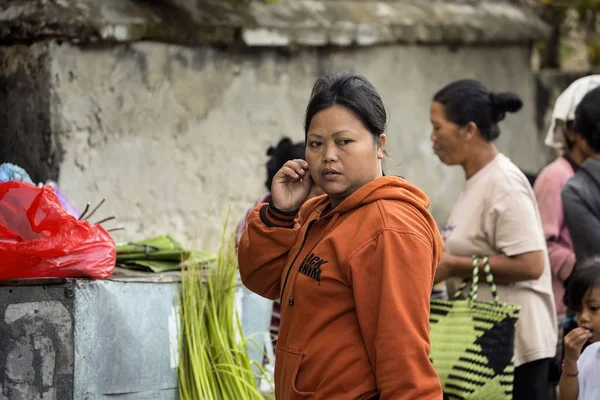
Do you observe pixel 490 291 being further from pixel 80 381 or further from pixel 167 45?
pixel 167 45

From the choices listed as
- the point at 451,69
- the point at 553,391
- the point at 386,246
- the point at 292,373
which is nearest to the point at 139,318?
the point at 292,373

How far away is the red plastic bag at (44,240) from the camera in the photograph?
3.92 meters

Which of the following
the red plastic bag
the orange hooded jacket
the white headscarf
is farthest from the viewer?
the white headscarf

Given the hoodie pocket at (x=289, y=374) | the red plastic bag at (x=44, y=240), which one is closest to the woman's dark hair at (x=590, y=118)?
the red plastic bag at (x=44, y=240)

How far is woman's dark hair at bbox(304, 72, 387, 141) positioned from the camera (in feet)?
9.56

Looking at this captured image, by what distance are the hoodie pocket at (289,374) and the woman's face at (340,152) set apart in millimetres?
480

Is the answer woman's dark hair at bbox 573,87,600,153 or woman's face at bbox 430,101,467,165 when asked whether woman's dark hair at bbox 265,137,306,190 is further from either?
woman's dark hair at bbox 573,87,600,153

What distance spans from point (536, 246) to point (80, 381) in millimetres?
2074

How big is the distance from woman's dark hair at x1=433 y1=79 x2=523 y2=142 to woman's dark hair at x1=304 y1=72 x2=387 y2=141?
6.15ft

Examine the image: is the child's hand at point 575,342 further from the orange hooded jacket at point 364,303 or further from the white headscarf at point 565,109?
the white headscarf at point 565,109

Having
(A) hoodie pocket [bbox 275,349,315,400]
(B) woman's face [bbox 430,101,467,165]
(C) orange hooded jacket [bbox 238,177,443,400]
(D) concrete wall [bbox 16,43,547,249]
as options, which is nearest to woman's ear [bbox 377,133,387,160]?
(C) orange hooded jacket [bbox 238,177,443,400]

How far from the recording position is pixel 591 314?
4281mm

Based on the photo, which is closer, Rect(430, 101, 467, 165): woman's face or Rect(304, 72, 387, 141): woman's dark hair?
Rect(304, 72, 387, 141): woman's dark hair

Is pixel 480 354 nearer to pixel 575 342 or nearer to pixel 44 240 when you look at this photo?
pixel 575 342
